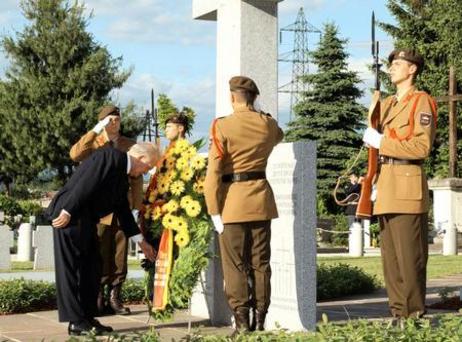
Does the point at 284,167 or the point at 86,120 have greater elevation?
the point at 86,120

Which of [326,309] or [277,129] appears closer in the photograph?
[277,129]

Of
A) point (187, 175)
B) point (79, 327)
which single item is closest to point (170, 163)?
point (187, 175)

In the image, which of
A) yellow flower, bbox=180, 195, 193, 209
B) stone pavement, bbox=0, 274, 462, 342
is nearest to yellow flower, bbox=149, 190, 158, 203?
yellow flower, bbox=180, 195, 193, 209

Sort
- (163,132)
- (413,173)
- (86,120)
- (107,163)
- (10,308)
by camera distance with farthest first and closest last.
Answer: (86,120) → (10,308) → (163,132) → (107,163) → (413,173)

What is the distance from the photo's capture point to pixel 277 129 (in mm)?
7547

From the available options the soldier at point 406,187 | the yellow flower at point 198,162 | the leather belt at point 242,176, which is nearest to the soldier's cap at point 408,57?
the soldier at point 406,187

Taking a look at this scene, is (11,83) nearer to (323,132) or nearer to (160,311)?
(323,132)

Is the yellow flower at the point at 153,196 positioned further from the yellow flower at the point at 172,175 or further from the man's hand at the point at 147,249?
the man's hand at the point at 147,249

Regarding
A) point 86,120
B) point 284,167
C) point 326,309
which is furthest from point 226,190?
point 86,120

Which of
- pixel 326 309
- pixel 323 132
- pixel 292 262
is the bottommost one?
pixel 326 309

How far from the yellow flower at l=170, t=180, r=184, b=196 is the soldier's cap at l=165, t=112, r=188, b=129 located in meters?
0.77

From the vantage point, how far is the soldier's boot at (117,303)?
9386 millimetres

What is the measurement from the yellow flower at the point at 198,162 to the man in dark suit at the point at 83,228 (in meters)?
0.63

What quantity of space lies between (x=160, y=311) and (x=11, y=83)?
124ft
